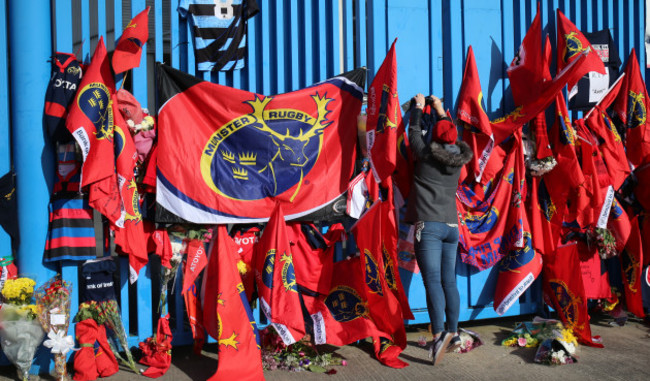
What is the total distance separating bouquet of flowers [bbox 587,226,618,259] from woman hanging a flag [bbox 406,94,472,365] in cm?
161

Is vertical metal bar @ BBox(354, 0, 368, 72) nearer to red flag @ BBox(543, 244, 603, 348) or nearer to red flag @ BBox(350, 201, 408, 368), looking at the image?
red flag @ BBox(350, 201, 408, 368)

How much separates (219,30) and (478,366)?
3.35 meters

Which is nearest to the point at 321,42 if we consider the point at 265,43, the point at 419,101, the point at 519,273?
the point at 265,43

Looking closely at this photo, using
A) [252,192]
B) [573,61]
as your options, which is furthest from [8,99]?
[573,61]

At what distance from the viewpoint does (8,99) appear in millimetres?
4520

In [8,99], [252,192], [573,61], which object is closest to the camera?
[8,99]

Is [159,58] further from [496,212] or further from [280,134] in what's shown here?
[496,212]

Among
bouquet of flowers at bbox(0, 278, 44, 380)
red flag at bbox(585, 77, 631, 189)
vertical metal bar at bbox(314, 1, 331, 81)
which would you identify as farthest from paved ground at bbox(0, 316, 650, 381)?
vertical metal bar at bbox(314, 1, 331, 81)

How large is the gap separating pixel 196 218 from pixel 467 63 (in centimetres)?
279

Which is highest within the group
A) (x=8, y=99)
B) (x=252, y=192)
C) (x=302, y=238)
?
(x=8, y=99)

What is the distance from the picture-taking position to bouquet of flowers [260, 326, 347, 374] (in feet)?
14.8

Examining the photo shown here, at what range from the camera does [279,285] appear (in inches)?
179

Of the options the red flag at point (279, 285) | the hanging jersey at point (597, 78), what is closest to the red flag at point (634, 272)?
the hanging jersey at point (597, 78)

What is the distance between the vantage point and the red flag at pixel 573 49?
538 centimetres
